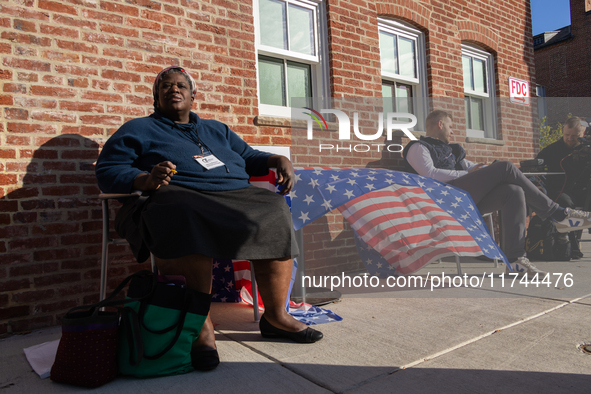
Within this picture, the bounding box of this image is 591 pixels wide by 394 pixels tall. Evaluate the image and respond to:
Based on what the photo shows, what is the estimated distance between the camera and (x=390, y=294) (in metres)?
3.29

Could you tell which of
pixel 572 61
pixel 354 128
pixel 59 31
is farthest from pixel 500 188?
pixel 572 61

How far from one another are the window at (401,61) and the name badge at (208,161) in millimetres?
3049

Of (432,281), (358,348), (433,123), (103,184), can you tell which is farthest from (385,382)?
(433,123)

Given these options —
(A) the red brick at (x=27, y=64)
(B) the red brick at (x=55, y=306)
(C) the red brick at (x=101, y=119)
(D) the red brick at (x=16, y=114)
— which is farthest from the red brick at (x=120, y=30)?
(B) the red brick at (x=55, y=306)

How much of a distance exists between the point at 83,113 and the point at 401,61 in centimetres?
374

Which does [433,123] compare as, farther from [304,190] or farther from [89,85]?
[89,85]

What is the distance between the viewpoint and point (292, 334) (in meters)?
2.23

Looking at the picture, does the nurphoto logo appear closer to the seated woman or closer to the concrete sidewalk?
the seated woman

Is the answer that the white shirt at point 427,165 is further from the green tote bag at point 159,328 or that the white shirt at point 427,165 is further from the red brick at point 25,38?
the red brick at point 25,38

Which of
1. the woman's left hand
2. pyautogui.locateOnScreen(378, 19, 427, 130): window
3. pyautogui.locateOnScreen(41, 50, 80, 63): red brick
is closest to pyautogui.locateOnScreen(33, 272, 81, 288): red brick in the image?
pyautogui.locateOnScreen(41, 50, 80, 63): red brick

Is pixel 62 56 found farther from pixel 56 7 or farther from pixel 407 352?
pixel 407 352

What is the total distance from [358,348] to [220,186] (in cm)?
111

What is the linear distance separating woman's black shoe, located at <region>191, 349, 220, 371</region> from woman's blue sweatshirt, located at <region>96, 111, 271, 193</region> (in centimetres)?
82

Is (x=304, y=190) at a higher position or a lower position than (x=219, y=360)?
higher
